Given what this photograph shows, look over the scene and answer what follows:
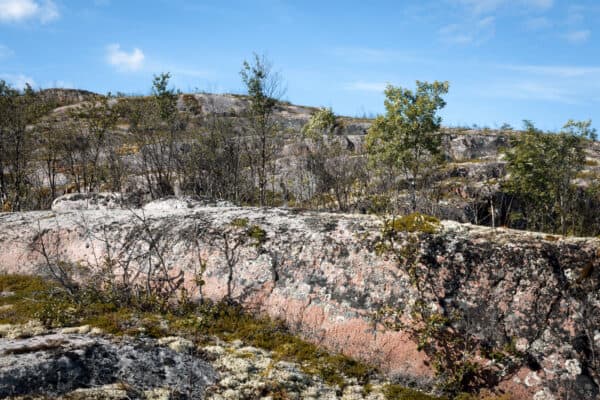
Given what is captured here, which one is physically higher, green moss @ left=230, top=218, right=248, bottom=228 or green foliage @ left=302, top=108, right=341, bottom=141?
green foliage @ left=302, top=108, right=341, bottom=141

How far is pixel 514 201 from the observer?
4606cm

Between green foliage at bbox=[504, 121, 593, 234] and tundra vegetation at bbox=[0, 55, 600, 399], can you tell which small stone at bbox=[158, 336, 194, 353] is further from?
green foliage at bbox=[504, 121, 593, 234]

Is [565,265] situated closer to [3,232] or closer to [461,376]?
[461,376]

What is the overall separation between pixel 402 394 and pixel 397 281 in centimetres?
318

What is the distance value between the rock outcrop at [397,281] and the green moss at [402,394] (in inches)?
20.8

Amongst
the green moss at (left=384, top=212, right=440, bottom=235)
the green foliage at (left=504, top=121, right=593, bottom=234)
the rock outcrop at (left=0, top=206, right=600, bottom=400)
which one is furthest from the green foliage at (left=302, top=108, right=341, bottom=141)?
the green moss at (left=384, top=212, right=440, bottom=235)

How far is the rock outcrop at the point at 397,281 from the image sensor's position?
10062mm

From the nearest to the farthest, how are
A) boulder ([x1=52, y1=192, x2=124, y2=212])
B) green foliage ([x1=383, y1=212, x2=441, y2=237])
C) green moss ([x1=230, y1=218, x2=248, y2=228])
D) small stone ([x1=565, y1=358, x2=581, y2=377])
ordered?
small stone ([x1=565, y1=358, x2=581, y2=377]) < green foliage ([x1=383, y1=212, x2=441, y2=237]) < green moss ([x1=230, y1=218, x2=248, y2=228]) < boulder ([x1=52, y1=192, x2=124, y2=212])

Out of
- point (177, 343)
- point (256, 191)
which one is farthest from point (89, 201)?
point (177, 343)

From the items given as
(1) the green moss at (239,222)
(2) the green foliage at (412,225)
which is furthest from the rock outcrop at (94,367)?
(2) the green foliage at (412,225)

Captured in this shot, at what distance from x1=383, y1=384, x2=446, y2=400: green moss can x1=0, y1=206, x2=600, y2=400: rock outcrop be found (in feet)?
1.73

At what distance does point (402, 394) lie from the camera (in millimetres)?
9859

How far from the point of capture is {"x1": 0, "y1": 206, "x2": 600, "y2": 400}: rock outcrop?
33.0 ft

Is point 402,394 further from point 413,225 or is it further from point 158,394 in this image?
point 158,394
